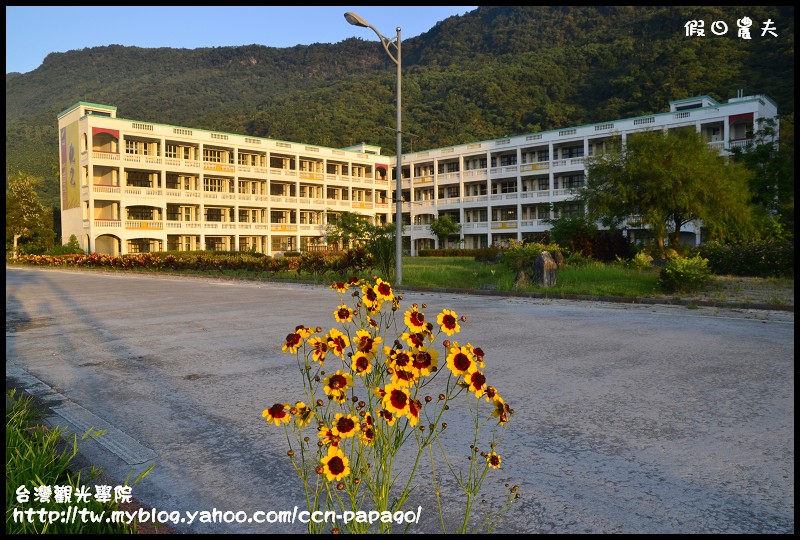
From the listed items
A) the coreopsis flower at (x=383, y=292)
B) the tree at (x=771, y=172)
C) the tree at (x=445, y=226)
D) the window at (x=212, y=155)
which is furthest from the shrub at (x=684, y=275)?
the window at (x=212, y=155)

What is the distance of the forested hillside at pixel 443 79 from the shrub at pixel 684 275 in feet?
170

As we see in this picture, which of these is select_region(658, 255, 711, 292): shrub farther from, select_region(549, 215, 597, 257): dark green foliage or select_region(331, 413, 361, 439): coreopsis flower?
select_region(331, 413, 361, 439): coreopsis flower

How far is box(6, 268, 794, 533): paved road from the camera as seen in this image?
10.2 feet

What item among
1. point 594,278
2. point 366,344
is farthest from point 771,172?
point 366,344

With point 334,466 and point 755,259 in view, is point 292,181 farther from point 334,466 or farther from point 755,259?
point 334,466

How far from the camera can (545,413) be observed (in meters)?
4.80

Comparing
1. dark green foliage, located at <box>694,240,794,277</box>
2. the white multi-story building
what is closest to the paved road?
dark green foliage, located at <box>694,240,794,277</box>

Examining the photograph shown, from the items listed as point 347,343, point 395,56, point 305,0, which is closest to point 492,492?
point 347,343

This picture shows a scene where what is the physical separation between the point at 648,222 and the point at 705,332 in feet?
60.5

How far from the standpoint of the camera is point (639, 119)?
5534 centimetres

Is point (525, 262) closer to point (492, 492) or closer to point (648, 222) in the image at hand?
point (648, 222)

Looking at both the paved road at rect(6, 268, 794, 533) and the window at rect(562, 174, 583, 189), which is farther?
the window at rect(562, 174, 583, 189)

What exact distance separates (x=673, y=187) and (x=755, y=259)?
6.77 meters

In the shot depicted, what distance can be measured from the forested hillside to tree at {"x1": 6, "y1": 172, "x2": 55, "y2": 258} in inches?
620
